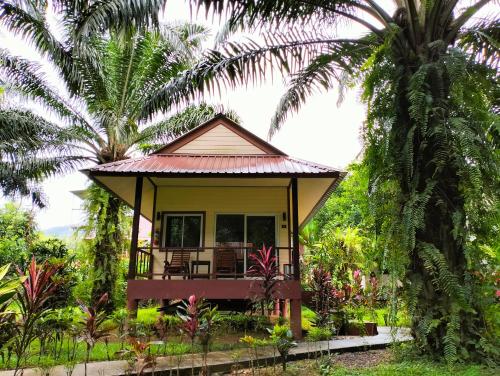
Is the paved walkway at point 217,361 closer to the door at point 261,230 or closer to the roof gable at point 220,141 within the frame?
the door at point 261,230

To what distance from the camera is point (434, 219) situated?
19.4 ft

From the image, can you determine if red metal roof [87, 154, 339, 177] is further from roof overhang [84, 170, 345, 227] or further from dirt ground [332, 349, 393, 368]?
dirt ground [332, 349, 393, 368]

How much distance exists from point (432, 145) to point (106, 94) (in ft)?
35.0

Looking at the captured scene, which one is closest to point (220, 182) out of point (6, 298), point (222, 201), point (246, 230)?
point (222, 201)

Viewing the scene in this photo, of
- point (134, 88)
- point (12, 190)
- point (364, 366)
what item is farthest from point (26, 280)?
point (12, 190)

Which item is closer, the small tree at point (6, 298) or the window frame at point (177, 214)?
the small tree at point (6, 298)

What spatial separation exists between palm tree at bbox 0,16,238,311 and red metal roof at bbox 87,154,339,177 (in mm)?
2077

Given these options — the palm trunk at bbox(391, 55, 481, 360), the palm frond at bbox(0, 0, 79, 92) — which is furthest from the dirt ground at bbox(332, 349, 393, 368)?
the palm frond at bbox(0, 0, 79, 92)

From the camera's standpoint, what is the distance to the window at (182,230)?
38.2 feet

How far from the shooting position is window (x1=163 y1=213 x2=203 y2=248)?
38.2ft

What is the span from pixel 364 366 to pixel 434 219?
2.54 meters

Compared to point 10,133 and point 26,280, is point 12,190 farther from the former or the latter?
point 26,280

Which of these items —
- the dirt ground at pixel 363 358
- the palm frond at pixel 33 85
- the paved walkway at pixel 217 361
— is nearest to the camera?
the paved walkway at pixel 217 361

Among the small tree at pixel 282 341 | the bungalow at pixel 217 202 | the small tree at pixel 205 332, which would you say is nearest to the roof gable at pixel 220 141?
the bungalow at pixel 217 202
